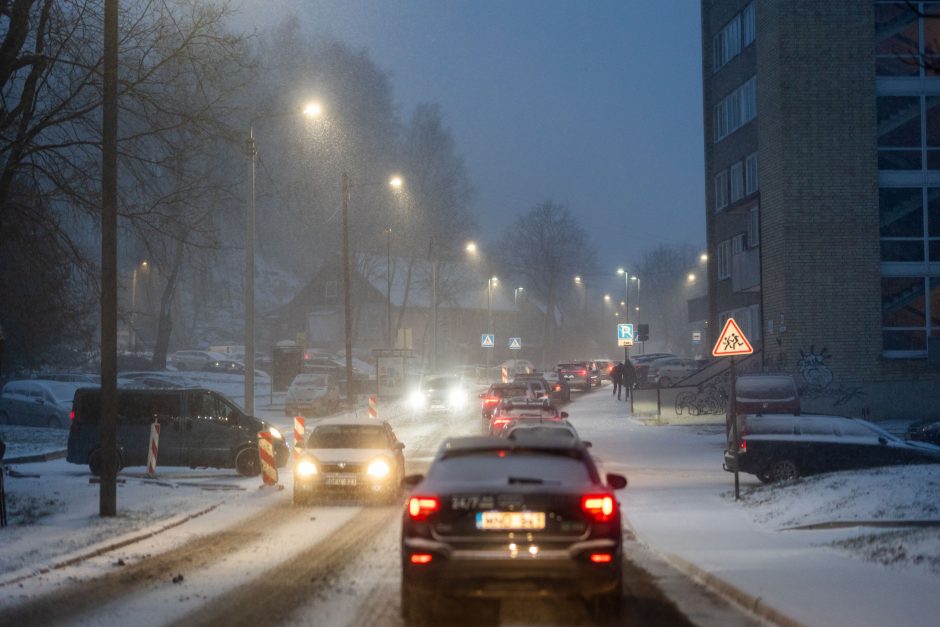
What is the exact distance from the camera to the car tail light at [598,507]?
8.45 meters

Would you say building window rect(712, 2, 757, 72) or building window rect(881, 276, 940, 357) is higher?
building window rect(712, 2, 757, 72)

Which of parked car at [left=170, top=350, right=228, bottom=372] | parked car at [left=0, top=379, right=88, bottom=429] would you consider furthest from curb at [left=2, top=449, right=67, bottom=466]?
parked car at [left=170, top=350, right=228, bottom=372]

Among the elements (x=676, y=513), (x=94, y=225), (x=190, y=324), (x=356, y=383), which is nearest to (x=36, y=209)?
(x=94, y=225)

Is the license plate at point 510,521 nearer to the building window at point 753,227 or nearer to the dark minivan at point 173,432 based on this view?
the dark minivan at point 173,432

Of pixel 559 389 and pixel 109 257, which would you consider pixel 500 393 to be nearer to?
pixel 559 389

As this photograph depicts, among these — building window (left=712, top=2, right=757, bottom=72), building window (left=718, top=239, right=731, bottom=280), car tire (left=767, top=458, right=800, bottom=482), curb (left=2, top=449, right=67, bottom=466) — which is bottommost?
curb (left=2, top=449, right=67, bottom=466)

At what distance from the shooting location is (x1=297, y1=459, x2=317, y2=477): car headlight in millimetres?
17531

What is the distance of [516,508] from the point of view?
834 cm

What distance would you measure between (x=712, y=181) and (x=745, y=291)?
7917 millimetres

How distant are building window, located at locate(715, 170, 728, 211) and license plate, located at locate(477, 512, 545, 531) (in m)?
39.9

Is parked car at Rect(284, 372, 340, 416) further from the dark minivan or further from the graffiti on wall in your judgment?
the dark minivan

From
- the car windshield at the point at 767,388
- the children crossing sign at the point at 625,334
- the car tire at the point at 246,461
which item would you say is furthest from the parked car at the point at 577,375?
the car tire at the point at 246,461

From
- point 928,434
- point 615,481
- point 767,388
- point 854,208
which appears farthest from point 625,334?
point 615,481

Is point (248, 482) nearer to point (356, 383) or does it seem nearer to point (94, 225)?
point (94, 225)
